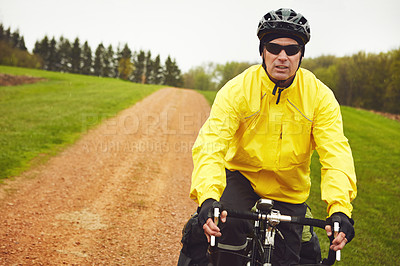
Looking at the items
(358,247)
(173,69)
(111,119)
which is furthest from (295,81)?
(173,69)

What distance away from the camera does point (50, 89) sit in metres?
30.7

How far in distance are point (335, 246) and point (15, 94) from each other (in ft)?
92.8

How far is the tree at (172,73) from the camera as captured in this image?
7056 cm

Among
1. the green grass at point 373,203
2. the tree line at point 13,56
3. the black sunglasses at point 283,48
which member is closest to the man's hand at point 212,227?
the black sunglasses at point 283,48

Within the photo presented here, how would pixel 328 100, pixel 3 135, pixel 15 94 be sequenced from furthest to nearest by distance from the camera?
pixel 15 94, pixel 3 135, pixel 328 100

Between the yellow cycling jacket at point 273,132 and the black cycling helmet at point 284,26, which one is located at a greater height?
the black cycling helmet at point 284,26

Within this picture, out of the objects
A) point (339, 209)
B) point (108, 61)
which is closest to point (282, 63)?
point (339, 209)

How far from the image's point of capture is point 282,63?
2.81 m

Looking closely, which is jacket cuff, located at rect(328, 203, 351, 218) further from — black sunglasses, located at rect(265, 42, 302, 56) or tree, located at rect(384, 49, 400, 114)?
tree, located at rect(384, 49, 400, 114)

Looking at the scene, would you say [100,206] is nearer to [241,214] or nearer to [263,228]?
[263,228]

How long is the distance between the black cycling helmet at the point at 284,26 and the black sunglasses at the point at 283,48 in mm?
84

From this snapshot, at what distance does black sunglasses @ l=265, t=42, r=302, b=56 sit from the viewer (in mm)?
2832

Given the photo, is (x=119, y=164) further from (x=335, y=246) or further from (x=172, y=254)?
(x=335, y=246)

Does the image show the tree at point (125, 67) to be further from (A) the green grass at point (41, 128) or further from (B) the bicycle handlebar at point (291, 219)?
(B) the bicycle handlebar at point (291, 219)
